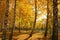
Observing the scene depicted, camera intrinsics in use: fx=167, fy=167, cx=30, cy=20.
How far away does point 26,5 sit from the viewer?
1023 centimetres

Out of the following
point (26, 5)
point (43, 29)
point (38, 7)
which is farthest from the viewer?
point (26, 5)

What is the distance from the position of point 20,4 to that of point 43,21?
204 cm

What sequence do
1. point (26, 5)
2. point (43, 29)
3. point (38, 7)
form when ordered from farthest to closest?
point (26, 5) < point (38, 7) < point (43, 29)

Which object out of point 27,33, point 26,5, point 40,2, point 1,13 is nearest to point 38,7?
point 40,2

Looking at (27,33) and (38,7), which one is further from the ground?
(38,7)

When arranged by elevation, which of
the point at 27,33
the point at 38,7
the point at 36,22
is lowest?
the point at 27,33

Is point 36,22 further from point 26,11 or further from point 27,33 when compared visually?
point 26,11

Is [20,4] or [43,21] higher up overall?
[20,4]

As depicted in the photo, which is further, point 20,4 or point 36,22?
point 20,4

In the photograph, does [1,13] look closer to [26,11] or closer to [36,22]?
[26,11]

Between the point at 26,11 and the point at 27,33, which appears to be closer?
the point at 27,33

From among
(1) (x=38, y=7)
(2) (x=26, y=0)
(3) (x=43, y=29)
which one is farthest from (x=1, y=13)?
(3) (x=43, y=29)

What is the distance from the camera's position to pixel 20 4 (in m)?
10.1

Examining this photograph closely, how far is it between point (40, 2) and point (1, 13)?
281 centimetres
